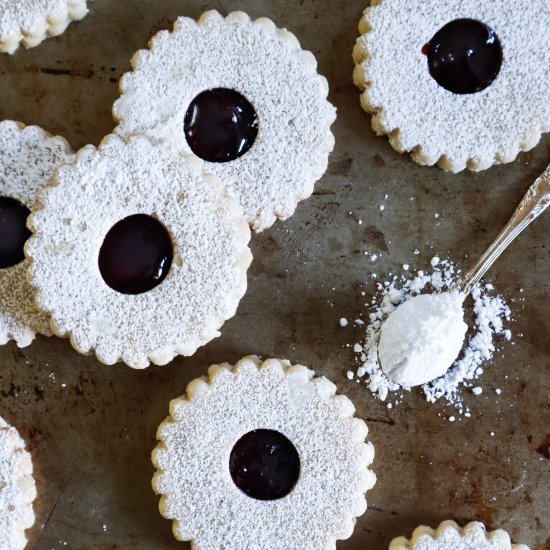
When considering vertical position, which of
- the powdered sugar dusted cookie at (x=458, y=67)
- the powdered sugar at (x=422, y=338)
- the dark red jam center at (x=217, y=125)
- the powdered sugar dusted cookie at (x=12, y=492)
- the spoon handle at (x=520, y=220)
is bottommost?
the powdered sugar dusted cookie at (x=12, y=492)

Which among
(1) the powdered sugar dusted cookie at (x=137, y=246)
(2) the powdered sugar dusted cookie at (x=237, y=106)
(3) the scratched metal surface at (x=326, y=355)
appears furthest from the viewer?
(3) the scratched metal surface at (x=326, y=355)

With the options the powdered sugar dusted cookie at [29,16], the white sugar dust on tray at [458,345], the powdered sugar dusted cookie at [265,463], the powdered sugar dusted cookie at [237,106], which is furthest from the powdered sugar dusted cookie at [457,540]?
the powdered sugar dusted cookie at [29,16]

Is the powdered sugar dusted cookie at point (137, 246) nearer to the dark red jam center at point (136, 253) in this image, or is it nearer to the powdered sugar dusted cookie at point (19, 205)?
the dark red jam center at point (136, 253)

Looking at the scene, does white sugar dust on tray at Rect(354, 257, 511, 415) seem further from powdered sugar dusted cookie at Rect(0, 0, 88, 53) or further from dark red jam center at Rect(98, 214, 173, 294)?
powdered sugar dusted cookie at Rect(0, 0, 88, 53)

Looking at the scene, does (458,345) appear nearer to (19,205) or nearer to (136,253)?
(136,253)

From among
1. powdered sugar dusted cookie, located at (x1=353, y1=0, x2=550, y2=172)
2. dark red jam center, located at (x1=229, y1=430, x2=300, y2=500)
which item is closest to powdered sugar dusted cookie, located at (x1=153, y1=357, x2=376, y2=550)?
dark red jam center, located at (x1=229, y1=430, x2=300, y2=500)

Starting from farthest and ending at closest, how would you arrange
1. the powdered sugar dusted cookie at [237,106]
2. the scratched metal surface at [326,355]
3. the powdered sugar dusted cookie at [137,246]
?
the scratched metal surface at [326,355] → the powdered sugar dusted cookie at [237,106] → the powdered sugar dusted cookie at [137,246]
